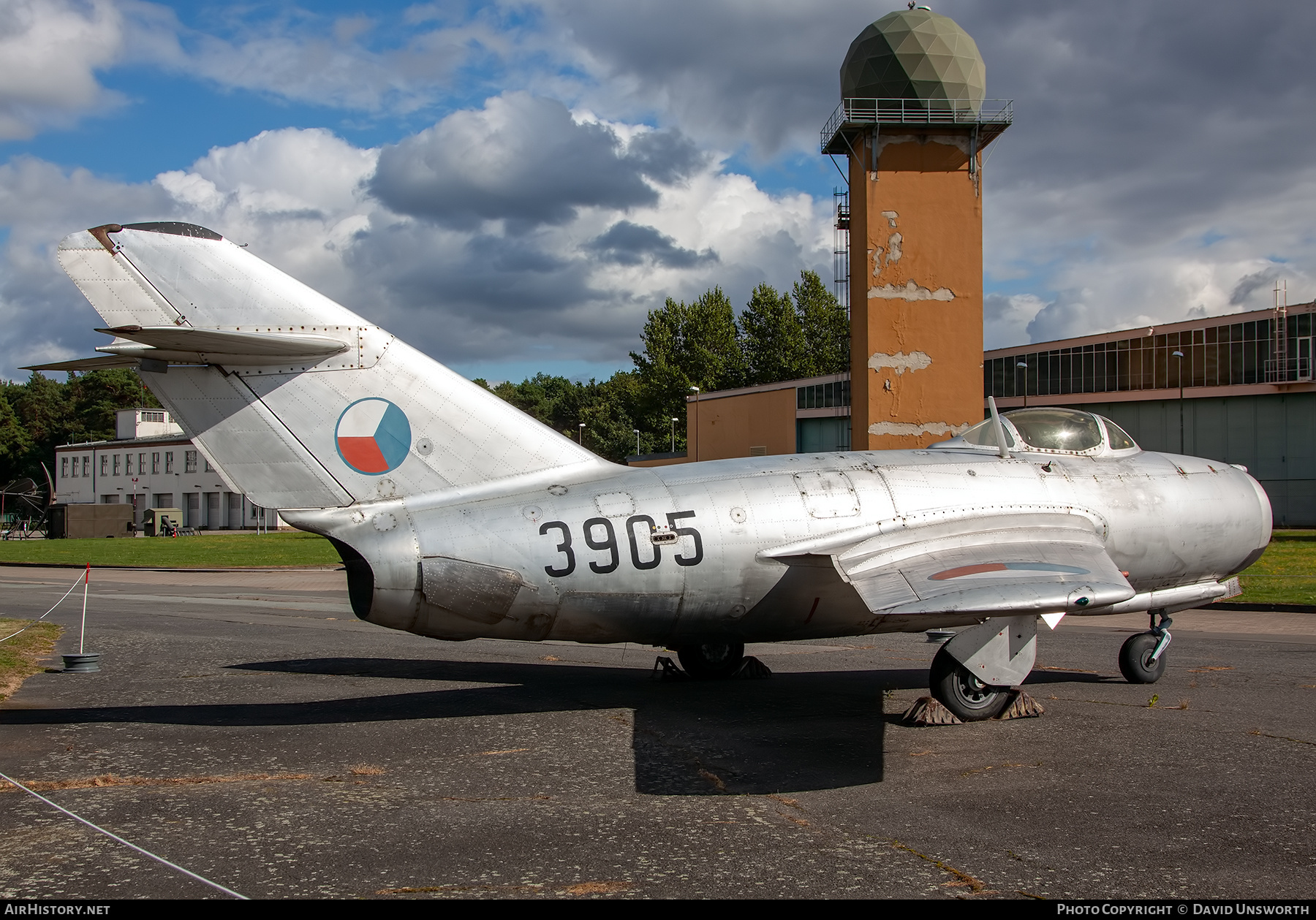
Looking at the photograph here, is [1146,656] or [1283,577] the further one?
[1283,577]

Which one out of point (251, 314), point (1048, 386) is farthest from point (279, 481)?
point (1048, 386)

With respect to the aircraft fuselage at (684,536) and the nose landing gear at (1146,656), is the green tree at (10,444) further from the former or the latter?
the nose landing gear at (1146,656)

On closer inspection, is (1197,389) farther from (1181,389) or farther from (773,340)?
(773,340)

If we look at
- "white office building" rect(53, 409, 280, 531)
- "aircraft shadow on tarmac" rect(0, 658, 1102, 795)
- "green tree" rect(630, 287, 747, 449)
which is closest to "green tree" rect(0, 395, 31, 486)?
"white office building" rect(53, 409, 280, 531)

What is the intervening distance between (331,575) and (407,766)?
24410 mm

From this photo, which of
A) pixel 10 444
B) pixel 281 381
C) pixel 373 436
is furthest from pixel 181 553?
pixel 10 444

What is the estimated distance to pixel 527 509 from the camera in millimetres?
8500

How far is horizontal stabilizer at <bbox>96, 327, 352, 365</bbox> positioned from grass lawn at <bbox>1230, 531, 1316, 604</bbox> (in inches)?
521

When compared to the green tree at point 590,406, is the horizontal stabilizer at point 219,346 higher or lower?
lower

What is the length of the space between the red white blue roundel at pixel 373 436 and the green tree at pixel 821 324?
283ft

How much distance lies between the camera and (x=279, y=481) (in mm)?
8398

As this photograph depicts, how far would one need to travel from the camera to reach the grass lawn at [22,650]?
11398 mm

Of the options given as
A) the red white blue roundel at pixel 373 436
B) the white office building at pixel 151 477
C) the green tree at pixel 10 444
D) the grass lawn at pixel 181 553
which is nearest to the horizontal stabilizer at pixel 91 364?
the red white blue roundel at pixel 373 436

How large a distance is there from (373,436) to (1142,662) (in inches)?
329
